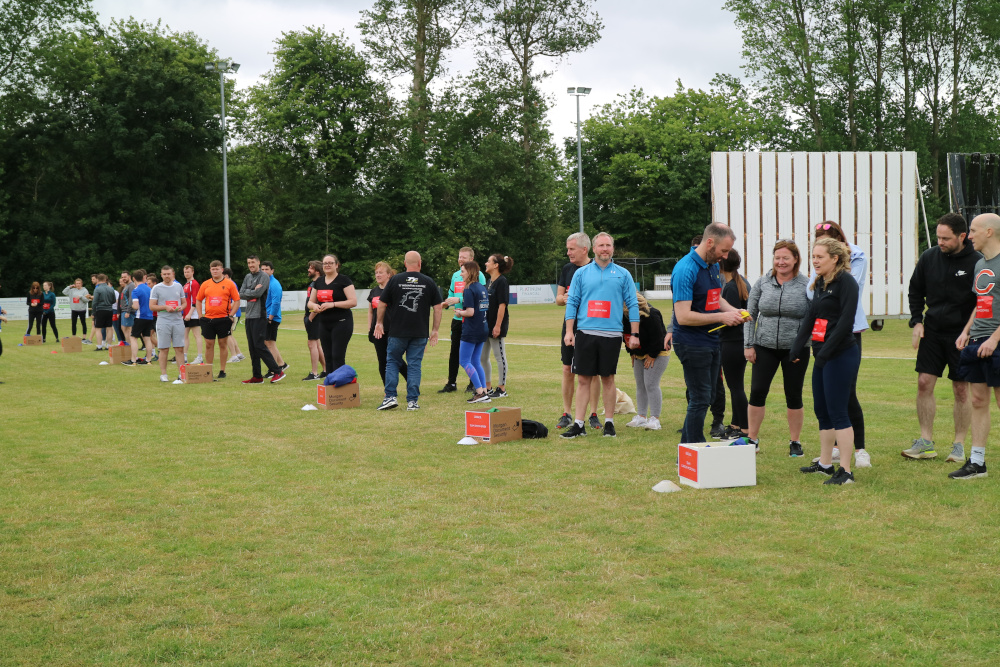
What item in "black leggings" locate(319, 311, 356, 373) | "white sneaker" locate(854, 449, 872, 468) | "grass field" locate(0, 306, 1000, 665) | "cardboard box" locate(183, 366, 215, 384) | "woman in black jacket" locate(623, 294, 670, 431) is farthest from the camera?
"cardboard box" locate(183, 366, 215, 384)

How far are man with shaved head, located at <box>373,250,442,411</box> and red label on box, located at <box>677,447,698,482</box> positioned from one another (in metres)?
4.86

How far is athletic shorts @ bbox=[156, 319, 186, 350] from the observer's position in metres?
14.5

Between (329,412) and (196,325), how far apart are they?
24.3ft

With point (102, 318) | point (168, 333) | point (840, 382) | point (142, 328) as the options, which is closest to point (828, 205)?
point (168, 333)

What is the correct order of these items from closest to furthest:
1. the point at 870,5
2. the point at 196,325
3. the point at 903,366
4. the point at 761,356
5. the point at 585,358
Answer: the point at 761,356 < the point at 585,358 < the point at 903,366 < the point at 196,325 < the point at 870,5

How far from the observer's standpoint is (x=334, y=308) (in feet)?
40.3

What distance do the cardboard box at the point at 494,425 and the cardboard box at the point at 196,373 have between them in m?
7.22

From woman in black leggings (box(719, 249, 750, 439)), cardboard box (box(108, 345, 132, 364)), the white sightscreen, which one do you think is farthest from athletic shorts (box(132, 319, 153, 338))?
woman in black leggings (box(719, 249, 750, 439))

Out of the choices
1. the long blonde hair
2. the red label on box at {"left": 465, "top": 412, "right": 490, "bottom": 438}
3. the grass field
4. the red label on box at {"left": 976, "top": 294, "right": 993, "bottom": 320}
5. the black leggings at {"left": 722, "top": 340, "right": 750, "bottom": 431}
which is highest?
the long blonde hair

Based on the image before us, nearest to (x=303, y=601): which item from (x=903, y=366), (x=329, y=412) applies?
(x=329, y=412)

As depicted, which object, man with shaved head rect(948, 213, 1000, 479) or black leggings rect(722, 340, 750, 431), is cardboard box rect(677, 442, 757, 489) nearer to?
man with shaved head rect(948, 213, 1000, 479)

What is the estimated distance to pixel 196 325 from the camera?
672 inches

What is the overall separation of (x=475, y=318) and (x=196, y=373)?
18.0ft

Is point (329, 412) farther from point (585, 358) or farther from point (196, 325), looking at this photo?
point (196, 325)
